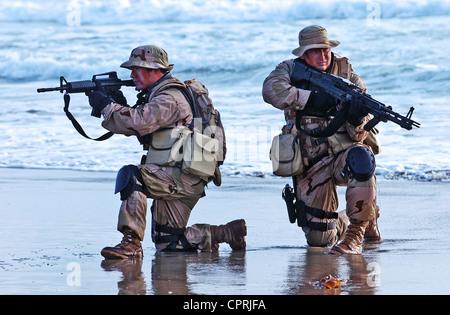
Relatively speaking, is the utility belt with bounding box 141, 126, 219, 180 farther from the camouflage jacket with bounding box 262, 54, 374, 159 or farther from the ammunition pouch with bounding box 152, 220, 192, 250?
the camouflage jacket with bounding box 262, 54, 374, 159

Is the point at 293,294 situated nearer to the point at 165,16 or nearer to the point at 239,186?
the point at 239,186

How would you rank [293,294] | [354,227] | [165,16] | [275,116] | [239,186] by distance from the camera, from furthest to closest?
[165,16]
[275,116]
[239,186]
[354,227]
[293,294]

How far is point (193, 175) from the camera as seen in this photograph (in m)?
6.33

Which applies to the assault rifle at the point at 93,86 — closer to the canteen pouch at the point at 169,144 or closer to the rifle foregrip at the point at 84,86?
the rifle foregrip at the point at 84,86

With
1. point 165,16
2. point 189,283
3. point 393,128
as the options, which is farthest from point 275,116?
point 165,16

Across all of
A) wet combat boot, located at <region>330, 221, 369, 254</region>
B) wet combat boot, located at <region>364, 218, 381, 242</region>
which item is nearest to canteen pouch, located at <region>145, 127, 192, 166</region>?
wet combat boot, located at <region>330, 221, 369, 254</region>

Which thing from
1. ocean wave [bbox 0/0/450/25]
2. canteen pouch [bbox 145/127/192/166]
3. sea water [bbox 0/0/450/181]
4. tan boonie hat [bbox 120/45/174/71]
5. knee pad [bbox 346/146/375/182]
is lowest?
Answer: knee pad [bbox 346/146/375/182]

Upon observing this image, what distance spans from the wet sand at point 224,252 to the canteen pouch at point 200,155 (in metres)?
0.54

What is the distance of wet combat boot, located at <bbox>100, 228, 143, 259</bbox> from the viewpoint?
5.88m

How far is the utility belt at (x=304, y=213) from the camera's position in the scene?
6551 mm

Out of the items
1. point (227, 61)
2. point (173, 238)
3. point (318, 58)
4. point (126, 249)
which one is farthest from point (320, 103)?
point (227, 61)

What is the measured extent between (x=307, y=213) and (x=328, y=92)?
0.84 meters

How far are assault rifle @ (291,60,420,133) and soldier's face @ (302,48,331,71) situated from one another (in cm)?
7

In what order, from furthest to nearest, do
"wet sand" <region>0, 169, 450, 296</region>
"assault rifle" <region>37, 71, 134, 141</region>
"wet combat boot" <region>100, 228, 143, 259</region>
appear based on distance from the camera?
"assault rifle" <region>37, 71, 134, 141</region>, "wet combat boot" <region>100, 228, 143, 259</region>, "wet sand" <region>0, 169, 450, 296</region>
